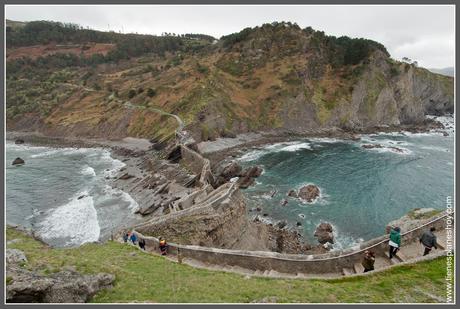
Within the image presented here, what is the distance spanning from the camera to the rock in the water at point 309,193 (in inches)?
1881

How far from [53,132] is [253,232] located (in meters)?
90.3

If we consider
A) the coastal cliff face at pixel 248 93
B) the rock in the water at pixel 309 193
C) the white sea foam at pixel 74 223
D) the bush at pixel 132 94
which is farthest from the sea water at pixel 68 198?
the bush at pixel 132 94

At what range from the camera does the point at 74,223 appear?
40.8 metres

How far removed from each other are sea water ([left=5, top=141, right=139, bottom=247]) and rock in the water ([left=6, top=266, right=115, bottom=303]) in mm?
23988

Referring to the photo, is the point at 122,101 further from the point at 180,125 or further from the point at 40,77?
the point at 40,77

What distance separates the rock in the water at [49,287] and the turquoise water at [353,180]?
2924 centimetres

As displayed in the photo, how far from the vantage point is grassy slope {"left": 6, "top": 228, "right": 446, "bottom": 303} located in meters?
12.4

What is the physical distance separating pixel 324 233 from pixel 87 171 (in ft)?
150

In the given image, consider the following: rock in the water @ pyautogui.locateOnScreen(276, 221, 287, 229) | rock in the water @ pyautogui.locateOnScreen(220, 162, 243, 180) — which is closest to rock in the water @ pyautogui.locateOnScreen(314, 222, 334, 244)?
rock in the water @ pyautogui.locateOnScreen(276, 221, 287, 229)

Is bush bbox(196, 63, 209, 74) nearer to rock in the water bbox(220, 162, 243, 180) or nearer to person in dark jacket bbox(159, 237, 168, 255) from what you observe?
rock in the water bbox(220, 162, 243, 180)

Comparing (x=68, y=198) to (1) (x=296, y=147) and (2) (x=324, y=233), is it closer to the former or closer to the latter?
(2) (x=324, y=233)

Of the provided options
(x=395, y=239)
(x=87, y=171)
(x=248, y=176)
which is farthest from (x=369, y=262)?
(x=87, y=171)

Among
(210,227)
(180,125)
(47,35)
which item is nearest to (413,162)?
(180,125)

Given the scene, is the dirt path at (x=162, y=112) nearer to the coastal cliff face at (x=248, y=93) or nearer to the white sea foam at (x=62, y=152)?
the coastal cliff face at (x=248, y=93)
